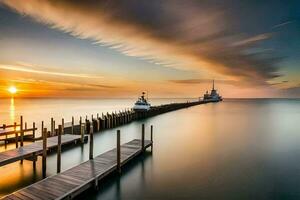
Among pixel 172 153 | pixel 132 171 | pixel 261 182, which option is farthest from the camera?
pixel 172 153

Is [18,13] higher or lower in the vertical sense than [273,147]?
higher

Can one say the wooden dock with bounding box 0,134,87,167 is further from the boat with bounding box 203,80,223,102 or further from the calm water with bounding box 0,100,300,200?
the boat with bounding box 203,80,223,102

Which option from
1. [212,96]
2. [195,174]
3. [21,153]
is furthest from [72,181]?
[212,96]

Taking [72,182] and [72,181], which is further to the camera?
[72,181]

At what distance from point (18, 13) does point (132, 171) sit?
17.4 meters

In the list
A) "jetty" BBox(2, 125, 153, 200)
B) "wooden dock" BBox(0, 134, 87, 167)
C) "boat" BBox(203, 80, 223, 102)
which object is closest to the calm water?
"jetty" BBox(2, 125, 153, 200)

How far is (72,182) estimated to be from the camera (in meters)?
9.96

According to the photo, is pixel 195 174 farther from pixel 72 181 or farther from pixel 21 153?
pixel 21 153

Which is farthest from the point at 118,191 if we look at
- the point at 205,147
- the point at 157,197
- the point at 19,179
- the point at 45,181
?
the point at 205,147

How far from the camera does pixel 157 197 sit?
11.2 meters

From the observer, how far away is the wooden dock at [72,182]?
8773 mm

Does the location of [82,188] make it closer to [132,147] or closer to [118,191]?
[118,191]

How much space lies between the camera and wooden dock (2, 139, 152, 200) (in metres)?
8.77

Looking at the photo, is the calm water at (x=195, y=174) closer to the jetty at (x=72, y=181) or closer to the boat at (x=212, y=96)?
the jetty at (x=72, y=181)
